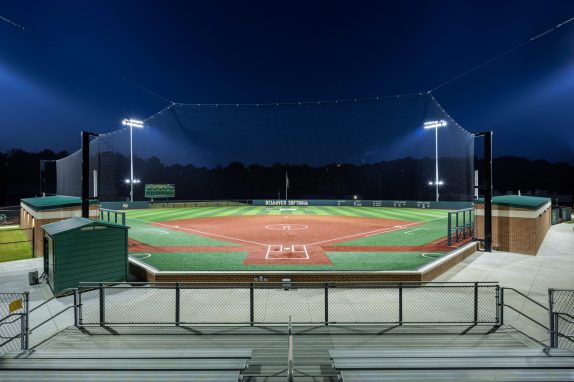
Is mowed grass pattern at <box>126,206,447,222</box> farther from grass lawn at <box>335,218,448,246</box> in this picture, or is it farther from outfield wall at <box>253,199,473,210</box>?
grass lawn at <box>335,218,448,246</box>

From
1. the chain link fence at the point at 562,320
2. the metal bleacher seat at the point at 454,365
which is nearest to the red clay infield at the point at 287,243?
the chain link fence at the point at 562,320

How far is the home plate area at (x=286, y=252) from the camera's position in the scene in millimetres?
15672

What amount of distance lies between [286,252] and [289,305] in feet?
23.0

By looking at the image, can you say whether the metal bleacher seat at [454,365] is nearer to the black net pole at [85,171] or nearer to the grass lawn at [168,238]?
the black net pole at [85,171]

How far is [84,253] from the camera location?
1152cm

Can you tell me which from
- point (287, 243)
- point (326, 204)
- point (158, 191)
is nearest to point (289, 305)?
point (287, 243)

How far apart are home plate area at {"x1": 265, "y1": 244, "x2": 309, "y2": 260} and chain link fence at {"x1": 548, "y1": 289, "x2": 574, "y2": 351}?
960 centimetres

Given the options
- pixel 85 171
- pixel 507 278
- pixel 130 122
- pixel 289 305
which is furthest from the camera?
pixel 130 122

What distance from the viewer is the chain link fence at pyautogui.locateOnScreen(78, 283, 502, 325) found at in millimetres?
8273

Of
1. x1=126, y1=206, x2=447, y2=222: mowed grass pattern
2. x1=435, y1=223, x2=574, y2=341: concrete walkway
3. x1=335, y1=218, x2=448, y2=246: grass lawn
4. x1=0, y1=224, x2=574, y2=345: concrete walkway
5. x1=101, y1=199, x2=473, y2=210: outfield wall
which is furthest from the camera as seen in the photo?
x1=101, y1=199, x2=473, y2=210: outfield wall

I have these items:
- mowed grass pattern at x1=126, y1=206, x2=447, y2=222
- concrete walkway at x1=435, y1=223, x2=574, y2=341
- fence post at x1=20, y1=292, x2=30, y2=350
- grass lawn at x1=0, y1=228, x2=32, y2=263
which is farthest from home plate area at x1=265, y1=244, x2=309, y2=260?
mowed grass pattern at x1=126, y1=206, x2=447, y2=222

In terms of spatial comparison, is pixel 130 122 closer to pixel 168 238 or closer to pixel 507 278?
pixel 168 238

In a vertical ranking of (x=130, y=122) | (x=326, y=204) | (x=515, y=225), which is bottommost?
(x=326, y=204)

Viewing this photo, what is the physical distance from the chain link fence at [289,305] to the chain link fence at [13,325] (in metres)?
1.42
